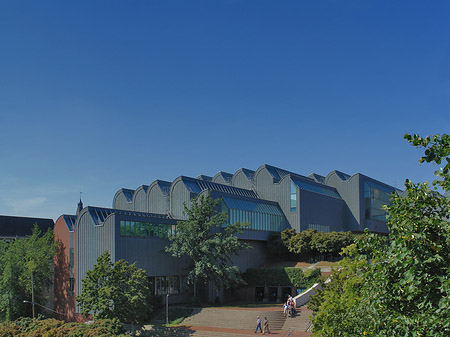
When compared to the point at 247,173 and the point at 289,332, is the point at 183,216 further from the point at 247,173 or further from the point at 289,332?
the point at 289,332

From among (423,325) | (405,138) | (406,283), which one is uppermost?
(405,138)

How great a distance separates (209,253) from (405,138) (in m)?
38.6

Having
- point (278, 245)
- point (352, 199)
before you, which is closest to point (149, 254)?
point (278, 245)

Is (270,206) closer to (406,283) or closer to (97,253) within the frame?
(97,253)

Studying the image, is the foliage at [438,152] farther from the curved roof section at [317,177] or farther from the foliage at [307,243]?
the curved roof section at [317,177]

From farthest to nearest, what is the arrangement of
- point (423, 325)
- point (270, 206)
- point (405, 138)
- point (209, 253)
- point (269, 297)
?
point (270, 206) < point (269, 297) < point (209, 253) < point (405, 138) < point (423, 325)

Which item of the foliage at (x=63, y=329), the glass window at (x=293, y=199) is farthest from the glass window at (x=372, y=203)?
the foliage at (x=63, y=329)

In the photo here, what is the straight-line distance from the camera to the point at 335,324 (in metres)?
15.2

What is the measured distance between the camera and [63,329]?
3516 cm

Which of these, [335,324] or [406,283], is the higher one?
[406,283]

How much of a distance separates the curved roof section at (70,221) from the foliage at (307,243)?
23.6 metres

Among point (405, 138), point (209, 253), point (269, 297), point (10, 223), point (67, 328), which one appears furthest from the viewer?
point (10, 223)

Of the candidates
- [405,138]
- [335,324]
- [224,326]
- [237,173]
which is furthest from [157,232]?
[405,138]

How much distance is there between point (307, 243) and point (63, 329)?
31566mm
